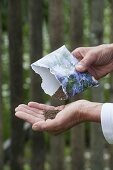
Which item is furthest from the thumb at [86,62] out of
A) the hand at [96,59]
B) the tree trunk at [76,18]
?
the tree trunk at [76,18]

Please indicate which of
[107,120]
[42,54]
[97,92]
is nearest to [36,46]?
[42,54]

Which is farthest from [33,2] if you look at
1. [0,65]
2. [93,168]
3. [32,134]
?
[93,168]

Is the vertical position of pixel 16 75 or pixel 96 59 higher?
pixel 96 59

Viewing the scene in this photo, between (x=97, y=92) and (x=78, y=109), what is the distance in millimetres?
976

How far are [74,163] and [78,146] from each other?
119mm

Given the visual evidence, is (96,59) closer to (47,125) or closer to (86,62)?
(86,62)

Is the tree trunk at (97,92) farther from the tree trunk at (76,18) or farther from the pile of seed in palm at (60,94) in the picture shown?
the pile of seed in palm at (60,94)

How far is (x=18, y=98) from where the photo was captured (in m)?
3.73

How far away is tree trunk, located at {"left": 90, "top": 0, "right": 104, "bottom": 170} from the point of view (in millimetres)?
3569

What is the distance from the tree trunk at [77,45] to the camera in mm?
3551

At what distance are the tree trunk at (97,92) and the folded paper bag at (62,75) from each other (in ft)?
2.32

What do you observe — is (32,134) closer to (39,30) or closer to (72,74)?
(39,30)

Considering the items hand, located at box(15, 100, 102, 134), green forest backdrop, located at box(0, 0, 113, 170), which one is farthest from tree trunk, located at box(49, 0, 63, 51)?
hand, located at box(15, 100, 102, 134)

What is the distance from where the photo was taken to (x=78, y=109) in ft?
8.78
